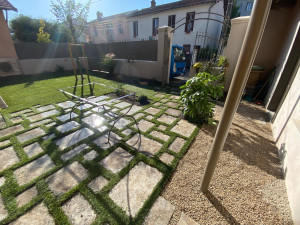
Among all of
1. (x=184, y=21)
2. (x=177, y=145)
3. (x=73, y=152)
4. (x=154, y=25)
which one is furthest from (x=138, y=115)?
(x=154, y=25)

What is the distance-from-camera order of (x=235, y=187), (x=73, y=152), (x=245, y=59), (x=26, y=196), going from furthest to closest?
1. (x=73, y=152)
2. (x=235, y=187)
3. (x=26, y=196)
4. (x=245, y=59)

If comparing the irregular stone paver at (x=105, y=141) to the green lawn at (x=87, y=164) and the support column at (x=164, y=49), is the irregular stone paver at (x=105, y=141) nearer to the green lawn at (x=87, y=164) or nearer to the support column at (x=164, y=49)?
the green lawn at (x=87, y=164)

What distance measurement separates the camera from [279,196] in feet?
5.47

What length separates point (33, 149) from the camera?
238cm

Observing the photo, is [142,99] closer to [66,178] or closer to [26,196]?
[66,178]

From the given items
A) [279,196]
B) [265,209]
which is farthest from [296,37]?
[265,209]

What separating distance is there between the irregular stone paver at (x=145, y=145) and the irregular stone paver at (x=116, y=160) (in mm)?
232

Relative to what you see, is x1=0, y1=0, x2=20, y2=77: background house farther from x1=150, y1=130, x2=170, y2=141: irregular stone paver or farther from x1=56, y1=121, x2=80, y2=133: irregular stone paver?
x1=150, y1=130, x2=170, y2=141: irregular stone paver

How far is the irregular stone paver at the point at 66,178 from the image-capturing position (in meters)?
1.73

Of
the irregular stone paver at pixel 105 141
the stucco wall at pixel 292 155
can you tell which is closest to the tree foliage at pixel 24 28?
the irregular stone paver at pixel 105 141

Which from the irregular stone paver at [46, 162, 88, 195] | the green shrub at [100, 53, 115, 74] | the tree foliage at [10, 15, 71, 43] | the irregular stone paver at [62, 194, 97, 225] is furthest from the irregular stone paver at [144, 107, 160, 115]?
the tree foliage at [10, 15, 71, 43]

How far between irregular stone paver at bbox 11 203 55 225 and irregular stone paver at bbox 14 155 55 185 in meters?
0.52

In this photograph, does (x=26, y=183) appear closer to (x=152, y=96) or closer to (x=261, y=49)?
(x=152, y=96)

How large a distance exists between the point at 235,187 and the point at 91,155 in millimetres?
2233
